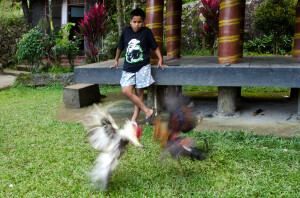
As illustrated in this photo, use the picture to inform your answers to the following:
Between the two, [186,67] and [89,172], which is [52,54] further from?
[89,172]

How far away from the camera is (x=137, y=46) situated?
14.0 feet

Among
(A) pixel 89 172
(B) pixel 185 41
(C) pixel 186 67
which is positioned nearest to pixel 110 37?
(B) pixel 185 41

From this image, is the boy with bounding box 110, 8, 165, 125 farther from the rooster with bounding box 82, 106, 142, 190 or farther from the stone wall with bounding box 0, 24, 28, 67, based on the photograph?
the stone wall with bounding box 0, 24, 28, 67

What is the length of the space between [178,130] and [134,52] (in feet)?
5.82

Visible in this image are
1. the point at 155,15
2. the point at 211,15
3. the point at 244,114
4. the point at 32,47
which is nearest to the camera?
the point at 155,15

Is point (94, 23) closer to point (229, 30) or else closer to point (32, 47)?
point (32, 47)

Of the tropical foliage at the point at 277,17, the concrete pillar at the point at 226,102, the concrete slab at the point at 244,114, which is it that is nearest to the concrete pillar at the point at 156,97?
the concrete slab at the point at 244,114

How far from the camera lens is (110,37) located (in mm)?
10523

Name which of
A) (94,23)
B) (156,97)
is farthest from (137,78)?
(94,23)

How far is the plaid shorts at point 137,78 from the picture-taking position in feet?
14.5

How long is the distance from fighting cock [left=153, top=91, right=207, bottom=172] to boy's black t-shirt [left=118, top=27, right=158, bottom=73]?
1.37 m

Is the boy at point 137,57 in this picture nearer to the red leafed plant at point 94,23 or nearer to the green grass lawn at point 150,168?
the green grass lawn at point 150,168

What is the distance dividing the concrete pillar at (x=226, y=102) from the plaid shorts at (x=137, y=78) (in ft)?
4.57

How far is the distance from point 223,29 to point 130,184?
2861 mm
